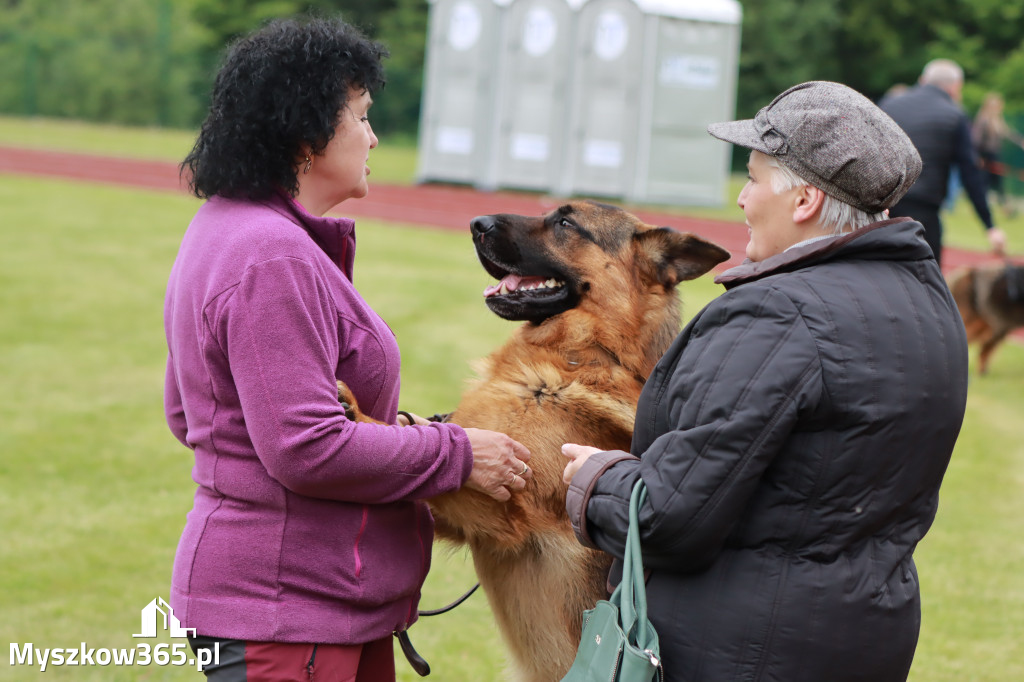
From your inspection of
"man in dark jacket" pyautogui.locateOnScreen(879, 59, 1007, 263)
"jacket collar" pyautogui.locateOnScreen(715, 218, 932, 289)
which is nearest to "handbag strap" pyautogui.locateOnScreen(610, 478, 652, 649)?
"jacket collar" pyautogui.locateOnScreen(715, 218, 932, 289)

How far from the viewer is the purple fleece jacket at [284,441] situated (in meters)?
2.04

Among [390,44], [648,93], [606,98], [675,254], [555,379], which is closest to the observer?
[555,379]

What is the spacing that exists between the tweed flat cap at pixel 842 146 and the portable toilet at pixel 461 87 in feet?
63.0

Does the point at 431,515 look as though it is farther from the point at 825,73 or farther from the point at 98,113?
the point at 825,73

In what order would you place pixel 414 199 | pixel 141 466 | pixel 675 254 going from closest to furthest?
pixel 675 254
pixel 141 466
pixel 414 199

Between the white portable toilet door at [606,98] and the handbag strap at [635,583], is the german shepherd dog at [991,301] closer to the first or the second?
the handbag strap at [635,583]

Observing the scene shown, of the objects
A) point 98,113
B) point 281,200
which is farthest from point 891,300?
point 98,113

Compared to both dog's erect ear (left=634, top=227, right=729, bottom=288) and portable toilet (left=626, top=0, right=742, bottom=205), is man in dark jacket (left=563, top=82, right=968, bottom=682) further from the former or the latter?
portable toilet (left=626, top=0, right=742, bottom=205)

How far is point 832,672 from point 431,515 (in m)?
1.13

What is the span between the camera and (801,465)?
1.85m

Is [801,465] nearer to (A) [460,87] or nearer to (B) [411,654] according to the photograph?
(B) [411,654]

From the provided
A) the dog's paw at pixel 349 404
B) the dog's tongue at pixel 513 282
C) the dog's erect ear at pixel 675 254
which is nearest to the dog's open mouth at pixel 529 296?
the dog's tongue at pixel 513 282

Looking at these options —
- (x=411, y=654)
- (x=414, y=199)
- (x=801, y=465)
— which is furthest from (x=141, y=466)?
(x=414, y=199)

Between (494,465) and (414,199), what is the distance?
17309mm
